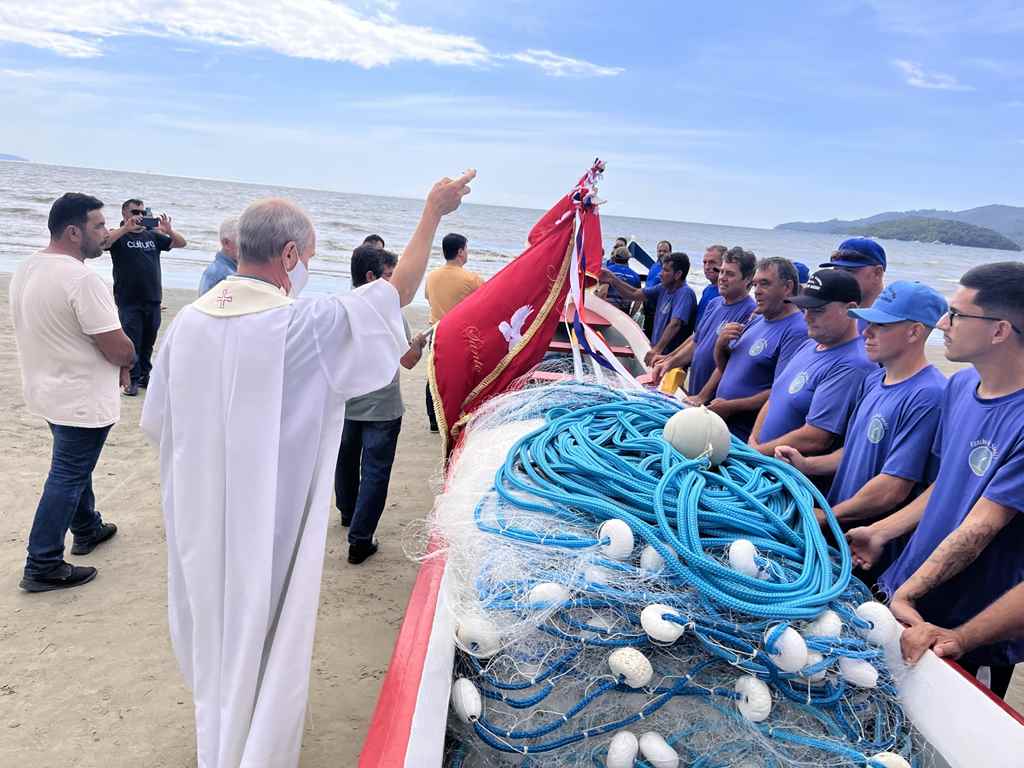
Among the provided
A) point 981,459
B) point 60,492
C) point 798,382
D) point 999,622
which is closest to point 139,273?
point 60,492

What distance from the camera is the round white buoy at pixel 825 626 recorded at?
1534 millimetres

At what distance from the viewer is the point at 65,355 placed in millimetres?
3145

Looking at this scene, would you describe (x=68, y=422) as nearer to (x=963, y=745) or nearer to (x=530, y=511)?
(x=530, y=511)

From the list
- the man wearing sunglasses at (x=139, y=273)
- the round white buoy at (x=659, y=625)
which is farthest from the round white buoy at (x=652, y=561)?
the man wearing sunglasses at (x=139, y=273)

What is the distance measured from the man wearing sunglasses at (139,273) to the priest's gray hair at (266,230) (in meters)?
4.38

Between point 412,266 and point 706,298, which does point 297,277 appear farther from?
point 706,298

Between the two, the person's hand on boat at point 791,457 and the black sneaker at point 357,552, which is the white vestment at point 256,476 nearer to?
the person's hand on boat at point 791,457

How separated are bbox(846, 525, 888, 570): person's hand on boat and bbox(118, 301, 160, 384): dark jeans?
5.85m

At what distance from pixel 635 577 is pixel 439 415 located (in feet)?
7.33

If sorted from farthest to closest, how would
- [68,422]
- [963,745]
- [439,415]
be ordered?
[439,415] → [68,422] → [963,745]

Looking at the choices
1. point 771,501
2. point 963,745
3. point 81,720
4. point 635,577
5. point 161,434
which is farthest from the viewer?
point 81,720

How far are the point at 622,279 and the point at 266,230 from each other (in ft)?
22.0

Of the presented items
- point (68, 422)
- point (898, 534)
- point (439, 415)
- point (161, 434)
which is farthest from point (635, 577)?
point (68, 422)

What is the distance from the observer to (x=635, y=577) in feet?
5.22
